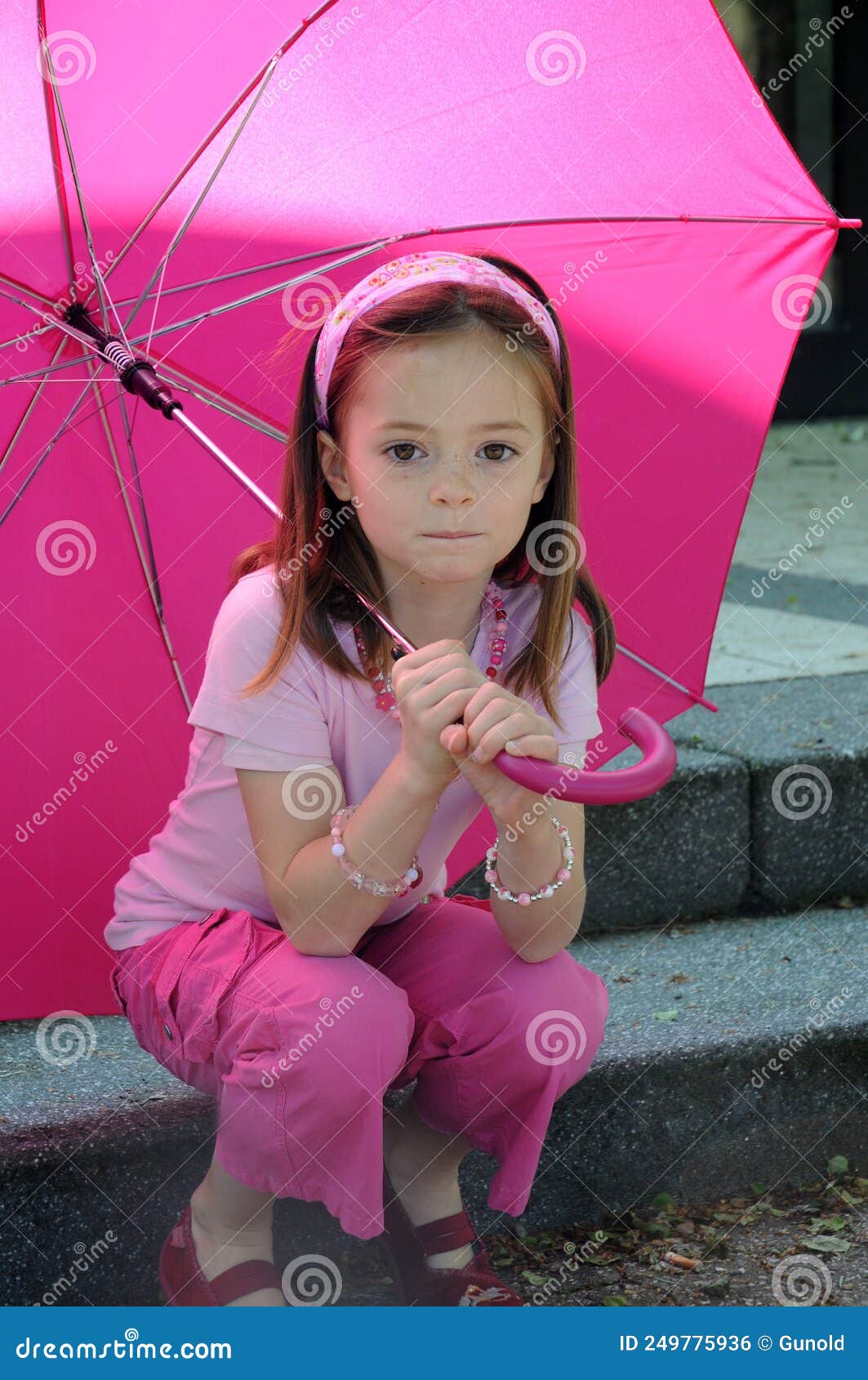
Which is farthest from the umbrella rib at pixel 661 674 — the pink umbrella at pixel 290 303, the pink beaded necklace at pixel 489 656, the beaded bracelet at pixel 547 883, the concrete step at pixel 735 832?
the concrete step at pixel 735 832

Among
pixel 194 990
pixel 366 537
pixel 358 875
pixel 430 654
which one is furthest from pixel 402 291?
pixel 194 990

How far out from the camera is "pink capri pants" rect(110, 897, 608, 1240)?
66.2 inches

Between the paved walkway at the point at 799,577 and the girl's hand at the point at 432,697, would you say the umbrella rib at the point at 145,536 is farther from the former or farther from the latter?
the paved walkway at the point at 799,577

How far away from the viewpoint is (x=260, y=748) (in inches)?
67.9

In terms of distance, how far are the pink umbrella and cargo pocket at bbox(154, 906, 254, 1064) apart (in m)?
0.20

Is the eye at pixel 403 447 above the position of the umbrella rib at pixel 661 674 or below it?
above

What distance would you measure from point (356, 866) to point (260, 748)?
0.56ft

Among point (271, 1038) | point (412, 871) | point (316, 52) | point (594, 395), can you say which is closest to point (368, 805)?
point (412, 871)

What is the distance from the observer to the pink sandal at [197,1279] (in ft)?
5.79

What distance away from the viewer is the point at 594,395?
194cm

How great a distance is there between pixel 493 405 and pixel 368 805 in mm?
431

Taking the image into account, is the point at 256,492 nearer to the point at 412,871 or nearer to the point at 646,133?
the point at 412,871

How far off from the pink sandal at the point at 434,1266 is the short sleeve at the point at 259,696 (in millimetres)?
525

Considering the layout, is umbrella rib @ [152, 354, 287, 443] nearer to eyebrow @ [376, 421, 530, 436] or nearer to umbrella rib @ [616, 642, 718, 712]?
eyebrow @ [376, 421, 530, 436]
